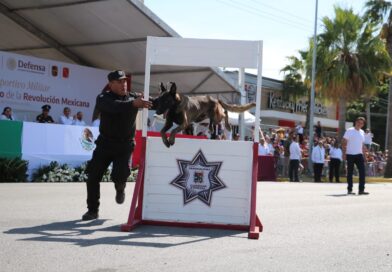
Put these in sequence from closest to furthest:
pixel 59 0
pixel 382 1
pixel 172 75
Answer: pixel 59 0, pixel 172 75, pixel 382 1

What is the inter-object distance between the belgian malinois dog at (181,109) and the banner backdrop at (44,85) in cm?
1305

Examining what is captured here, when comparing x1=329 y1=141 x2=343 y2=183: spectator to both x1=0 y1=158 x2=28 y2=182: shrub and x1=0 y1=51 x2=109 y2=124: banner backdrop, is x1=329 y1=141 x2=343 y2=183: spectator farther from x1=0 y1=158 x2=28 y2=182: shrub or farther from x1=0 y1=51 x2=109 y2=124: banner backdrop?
x1=0 y1=158 x2=28 y2=182: shrub

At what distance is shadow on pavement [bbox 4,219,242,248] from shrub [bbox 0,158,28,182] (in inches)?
288

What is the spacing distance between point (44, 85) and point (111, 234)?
15.4 m

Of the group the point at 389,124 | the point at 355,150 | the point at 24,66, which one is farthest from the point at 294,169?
the point at 389,124

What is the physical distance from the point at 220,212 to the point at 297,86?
125 ft

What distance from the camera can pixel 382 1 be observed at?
3272cm

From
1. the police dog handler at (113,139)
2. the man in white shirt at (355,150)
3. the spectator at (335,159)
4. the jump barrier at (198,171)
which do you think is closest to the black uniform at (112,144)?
the police dog handler at (113,139)

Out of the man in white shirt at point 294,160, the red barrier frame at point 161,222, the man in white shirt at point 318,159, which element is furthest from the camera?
the man in white shirt at point 318,159

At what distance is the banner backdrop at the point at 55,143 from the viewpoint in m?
14.9

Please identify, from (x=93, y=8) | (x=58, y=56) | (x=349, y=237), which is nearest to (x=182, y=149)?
(x=349, y=237)

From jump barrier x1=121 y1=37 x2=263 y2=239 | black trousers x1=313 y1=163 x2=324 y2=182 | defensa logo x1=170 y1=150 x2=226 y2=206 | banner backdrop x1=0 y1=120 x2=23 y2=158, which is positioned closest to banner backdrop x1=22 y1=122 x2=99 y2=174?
banner backdrop x1=0 y1=120 x2=23 y2=158

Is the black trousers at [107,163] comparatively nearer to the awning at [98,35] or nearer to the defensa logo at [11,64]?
the awning at [98,35]

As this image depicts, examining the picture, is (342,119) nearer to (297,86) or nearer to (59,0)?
(297,86)
